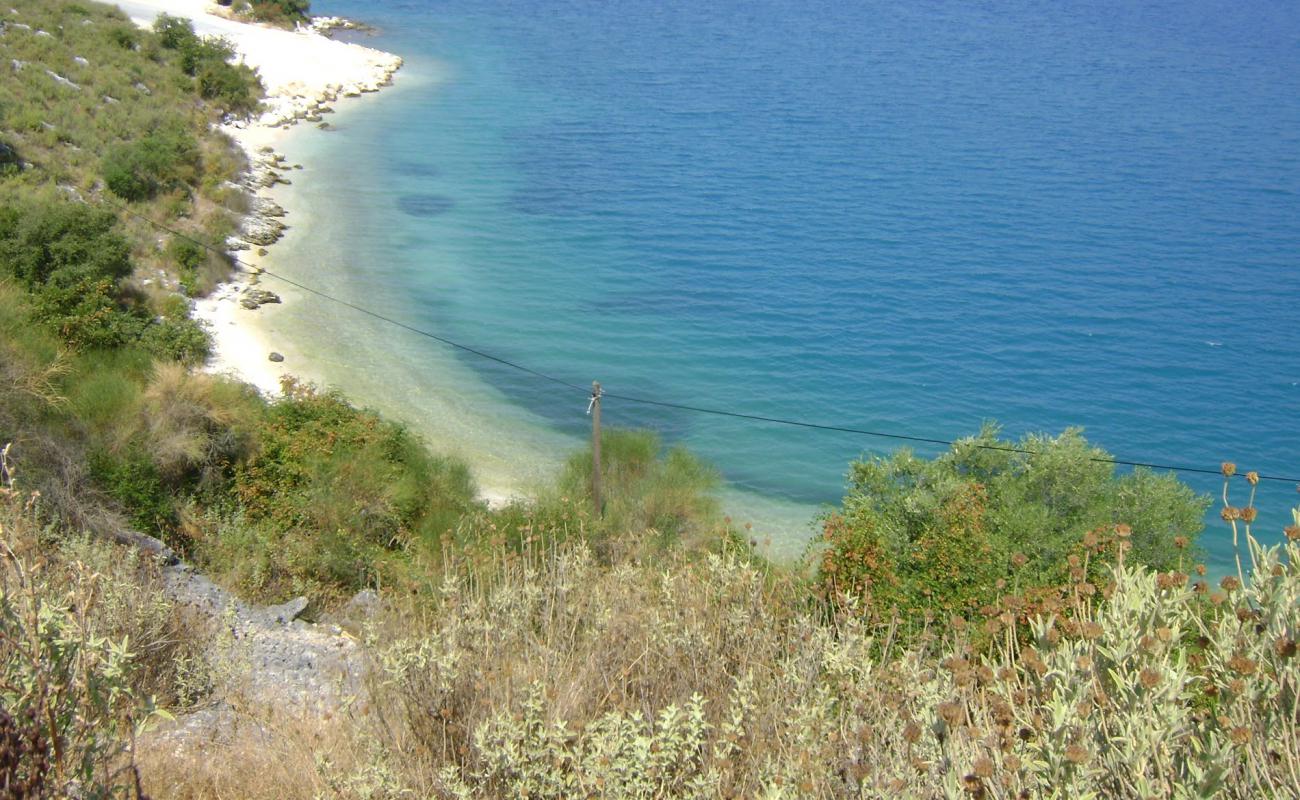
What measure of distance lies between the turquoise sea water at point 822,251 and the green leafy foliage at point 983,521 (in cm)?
650

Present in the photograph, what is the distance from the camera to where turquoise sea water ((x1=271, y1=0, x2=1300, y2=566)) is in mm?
26578

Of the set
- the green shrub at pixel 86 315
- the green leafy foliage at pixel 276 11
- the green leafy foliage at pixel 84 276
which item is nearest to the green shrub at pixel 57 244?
the green leafy foliage at pixel 84 276

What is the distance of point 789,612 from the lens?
7.75 meters

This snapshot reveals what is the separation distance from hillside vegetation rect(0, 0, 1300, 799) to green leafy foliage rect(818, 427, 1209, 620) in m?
0.06

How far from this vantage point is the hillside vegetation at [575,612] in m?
4.34

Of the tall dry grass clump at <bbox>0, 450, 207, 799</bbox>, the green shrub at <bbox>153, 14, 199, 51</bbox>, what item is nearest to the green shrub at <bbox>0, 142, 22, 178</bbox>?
the green shrub at <bbox>153, 14, 199, 51</bbox>

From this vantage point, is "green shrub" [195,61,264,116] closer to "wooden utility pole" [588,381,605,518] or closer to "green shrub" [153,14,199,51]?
"green shrub" [153,14,199,51]

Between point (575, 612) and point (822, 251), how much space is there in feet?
101

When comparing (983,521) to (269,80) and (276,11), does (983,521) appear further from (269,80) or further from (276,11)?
(276,11)

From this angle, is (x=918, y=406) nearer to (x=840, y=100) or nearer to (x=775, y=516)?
(x=775, y=516)

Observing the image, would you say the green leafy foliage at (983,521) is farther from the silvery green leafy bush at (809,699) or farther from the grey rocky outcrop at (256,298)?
the grey rocky outcrop at (256,298)

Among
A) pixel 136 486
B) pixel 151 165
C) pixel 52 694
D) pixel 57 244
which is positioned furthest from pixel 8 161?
pixel 52 694

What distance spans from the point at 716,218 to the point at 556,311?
396 inches

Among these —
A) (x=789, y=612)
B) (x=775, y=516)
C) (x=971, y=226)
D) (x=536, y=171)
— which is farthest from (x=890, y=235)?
(x=789, y=612)
